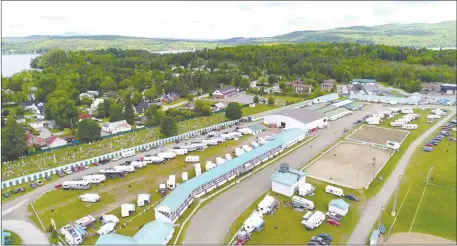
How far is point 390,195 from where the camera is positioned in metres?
10.4

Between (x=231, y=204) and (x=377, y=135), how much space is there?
32.1 feet

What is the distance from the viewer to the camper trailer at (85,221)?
30.0 ft

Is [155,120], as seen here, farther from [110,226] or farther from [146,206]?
[110,226]

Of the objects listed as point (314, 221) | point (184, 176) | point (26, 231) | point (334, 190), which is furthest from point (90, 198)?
point (334, 190)

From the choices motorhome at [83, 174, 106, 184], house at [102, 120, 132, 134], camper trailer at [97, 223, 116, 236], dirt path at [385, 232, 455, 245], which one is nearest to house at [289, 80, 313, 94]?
house at [102, 120, 132, 134]

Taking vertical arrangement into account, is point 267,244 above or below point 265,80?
below

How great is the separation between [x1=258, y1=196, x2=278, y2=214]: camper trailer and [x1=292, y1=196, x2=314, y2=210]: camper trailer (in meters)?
0.56

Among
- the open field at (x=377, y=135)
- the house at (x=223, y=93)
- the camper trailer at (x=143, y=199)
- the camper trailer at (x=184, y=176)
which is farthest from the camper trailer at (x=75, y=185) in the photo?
the house at (x=223, y=93)

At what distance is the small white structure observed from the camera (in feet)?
31.8

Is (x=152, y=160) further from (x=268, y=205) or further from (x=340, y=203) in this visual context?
(x=340, y=203)

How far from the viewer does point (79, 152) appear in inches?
583

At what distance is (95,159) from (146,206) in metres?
4.69

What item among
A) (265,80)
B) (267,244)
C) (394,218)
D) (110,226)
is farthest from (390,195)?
(265,80)

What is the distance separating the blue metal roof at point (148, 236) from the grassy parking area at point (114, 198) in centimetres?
92
